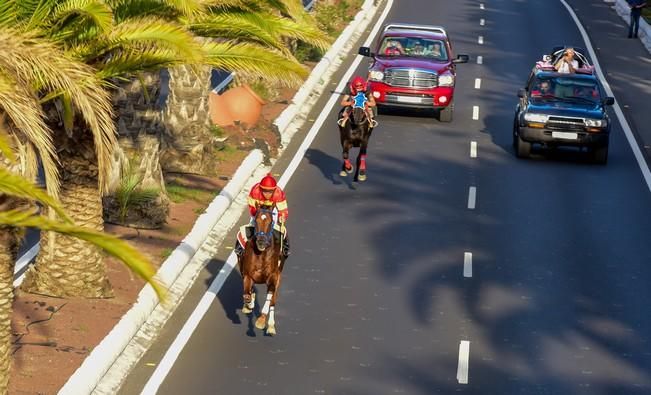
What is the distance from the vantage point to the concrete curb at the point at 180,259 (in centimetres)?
1731

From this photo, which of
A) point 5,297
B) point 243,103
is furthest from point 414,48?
point 5,297

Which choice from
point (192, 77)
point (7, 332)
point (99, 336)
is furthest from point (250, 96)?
point (7, 332)

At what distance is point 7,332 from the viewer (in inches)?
Result: 613

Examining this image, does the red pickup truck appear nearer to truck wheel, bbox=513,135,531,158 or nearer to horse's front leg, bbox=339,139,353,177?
truck wheel, bbox=513,135,531,158

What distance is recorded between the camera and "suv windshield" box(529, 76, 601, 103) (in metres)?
33.3

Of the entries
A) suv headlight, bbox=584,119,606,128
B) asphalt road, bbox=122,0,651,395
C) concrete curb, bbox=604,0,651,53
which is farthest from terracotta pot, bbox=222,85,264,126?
concrete curb, bbox=604,0,651,53

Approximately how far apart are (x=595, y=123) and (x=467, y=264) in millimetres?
9222

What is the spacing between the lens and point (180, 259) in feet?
73.5

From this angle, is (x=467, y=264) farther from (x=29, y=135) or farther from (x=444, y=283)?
(x=29, y=135)

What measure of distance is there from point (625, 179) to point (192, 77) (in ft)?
A: 30.9

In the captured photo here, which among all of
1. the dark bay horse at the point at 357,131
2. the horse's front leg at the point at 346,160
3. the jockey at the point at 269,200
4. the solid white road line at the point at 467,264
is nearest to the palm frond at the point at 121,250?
the jockey at the point at 269,200

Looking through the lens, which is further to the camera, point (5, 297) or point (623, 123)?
point (623, 123)

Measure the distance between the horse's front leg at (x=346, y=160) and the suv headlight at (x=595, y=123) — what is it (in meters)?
5.76

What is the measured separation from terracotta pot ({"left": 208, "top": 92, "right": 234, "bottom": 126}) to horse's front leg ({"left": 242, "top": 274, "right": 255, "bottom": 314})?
1277cm
